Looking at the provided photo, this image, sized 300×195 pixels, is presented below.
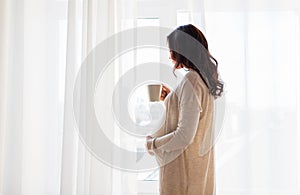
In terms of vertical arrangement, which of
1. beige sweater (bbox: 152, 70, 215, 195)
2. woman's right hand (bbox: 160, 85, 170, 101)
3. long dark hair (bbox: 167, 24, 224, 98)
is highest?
long dark hair (bbox: 167, 24, 224, 98)

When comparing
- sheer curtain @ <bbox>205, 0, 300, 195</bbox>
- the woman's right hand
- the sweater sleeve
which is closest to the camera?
the sweater sleeve

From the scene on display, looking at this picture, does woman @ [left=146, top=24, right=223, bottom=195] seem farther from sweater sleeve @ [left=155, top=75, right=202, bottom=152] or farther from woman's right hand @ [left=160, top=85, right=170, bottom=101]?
woman's right hand @ [left=160, top=85, right=170, bottom=101]

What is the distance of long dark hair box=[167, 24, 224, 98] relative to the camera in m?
1.47

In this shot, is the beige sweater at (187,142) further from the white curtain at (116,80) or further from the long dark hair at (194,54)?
the white curtain at (116,80)

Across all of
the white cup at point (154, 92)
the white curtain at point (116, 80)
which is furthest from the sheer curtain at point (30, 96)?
the white cup at point (154, 92)

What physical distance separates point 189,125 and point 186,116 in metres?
0.03

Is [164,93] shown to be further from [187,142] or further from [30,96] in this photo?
[30,96]

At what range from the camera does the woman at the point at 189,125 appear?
141 cm

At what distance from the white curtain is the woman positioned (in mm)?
399

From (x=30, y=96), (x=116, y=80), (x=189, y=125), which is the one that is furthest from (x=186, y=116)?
(x=30, y=96)

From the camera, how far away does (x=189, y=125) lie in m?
1.39

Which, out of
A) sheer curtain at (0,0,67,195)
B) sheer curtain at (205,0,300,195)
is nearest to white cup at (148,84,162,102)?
sheer curtain at (205,0,300,195)

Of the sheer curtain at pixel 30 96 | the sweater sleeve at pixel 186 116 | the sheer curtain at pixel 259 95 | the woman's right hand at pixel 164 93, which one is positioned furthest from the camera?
the sheer curtain at pixel 30 96

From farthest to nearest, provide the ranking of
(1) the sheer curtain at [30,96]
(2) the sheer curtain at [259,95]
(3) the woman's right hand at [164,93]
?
(1) the sheer curtain at [30,96] → (2) the sheer curtain at [259,95] → (3) the woman's right hand at [164,93]
